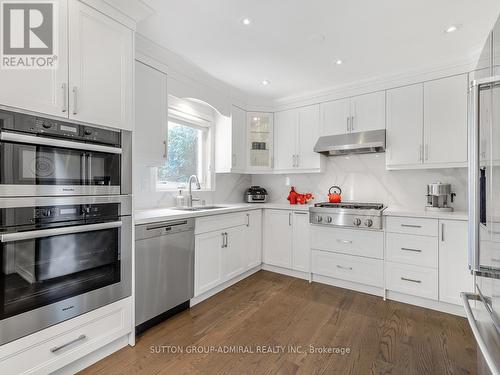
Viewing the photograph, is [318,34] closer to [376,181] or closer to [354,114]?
[354,114]

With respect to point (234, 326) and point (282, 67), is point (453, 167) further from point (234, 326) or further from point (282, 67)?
point (234, 326)

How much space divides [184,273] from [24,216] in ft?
4.44

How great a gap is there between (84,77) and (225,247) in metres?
2.05

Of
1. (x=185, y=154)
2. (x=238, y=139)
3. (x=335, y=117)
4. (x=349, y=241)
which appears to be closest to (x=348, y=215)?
(x=349, y=241)

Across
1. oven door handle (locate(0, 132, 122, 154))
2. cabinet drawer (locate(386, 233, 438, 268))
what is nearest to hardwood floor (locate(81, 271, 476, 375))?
cabinet drawer (locate(386, 233, 438, 268))

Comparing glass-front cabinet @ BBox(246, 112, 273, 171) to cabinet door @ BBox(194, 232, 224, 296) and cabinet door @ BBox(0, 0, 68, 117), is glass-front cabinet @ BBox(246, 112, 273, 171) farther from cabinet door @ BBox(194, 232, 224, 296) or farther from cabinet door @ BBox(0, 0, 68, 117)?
cabinet door @ BBox(0, 0, 68, 117)

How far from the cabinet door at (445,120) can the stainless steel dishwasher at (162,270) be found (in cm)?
265

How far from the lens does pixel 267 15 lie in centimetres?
198

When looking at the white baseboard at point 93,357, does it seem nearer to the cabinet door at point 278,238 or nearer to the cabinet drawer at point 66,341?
the cabinet drawer at point 66,341

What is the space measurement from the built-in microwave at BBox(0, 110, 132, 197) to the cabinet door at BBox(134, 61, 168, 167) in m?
0.50

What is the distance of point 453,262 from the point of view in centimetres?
246

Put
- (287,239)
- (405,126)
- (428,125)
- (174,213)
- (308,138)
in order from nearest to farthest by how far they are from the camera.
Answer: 1. (174,213)
2. (428,125)
3. (405,126)
4. (287,239)
5. (308,138)

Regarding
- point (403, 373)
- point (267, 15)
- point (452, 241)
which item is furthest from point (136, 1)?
point (452, 241)

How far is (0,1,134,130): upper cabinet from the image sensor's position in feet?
4.53
